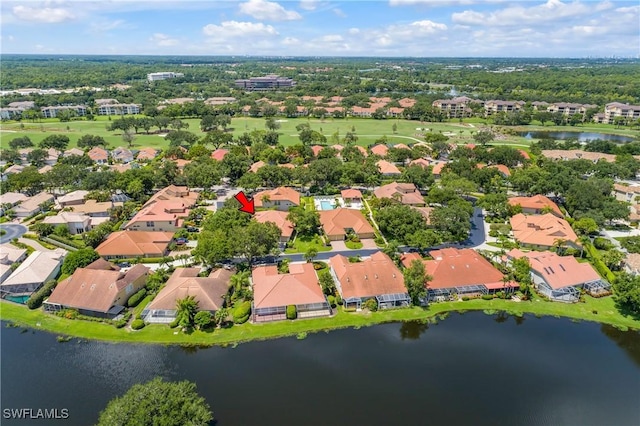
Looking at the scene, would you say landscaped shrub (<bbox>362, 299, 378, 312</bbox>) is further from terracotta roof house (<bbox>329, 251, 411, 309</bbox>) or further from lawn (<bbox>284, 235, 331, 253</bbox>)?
lawn (<bbox>284, 235, 331, 253</bbox>)

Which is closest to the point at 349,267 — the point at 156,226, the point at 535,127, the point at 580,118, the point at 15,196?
the point at 156,226

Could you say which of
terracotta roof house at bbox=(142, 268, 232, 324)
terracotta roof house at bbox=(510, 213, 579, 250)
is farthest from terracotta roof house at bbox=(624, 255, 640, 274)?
terracotta roof house at bbox=(142, 268, 232, 324)

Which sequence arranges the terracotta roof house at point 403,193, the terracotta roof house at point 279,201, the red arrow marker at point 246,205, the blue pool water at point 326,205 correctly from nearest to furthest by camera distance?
1. the red arrow marker at point 246,205
2. the terracotta roof house at point 279,201
3. the terracotta roof house at point 403,193
4. the blue pool water at point 326,205

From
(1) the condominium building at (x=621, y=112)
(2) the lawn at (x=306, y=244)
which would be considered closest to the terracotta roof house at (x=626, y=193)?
(2) the lawn at (x=306, y=244)

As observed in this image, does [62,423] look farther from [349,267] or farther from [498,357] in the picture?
[498,357]

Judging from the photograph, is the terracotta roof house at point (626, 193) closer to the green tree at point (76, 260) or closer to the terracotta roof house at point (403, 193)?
the terracotta roof house at point (403, 193)

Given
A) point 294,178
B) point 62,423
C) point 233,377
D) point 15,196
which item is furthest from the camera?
point 294,178
